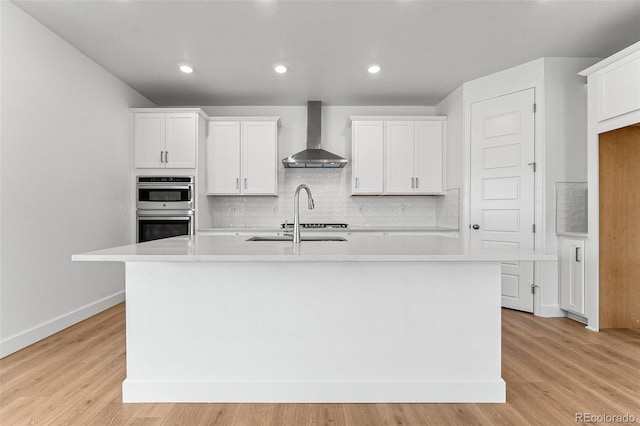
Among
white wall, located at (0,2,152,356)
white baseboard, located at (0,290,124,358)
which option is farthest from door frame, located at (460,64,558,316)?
white baseboard, located at (0,290,124,358)

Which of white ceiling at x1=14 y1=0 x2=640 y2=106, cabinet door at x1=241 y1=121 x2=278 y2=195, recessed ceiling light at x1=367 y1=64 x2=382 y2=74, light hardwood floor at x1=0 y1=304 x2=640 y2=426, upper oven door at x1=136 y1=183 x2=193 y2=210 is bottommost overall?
light hardwood floor at x1=0 y1=304 x2=640 y2=426

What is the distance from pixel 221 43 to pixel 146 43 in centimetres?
70

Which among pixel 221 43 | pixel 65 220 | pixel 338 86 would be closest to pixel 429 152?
pixel 338 86

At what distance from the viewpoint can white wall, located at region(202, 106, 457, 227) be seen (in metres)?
5.13

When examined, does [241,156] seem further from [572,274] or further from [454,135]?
[572,274]

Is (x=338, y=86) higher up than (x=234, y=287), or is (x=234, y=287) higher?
(x=338, y=86)

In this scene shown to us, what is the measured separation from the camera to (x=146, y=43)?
3.27 m

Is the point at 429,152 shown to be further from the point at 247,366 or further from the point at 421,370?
the point at 247,366

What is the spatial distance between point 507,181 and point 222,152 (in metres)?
3.52

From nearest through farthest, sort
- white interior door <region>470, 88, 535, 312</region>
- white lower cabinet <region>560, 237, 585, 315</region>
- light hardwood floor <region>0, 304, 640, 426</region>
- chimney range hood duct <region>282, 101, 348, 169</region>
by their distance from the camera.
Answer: light hardwood floor <region>0, 304, 640, 426</region> < white lower cabinet <region>560, 237, 585, 315</region> < white interior door <region>470, 88, 535, 312</region> < chimney range hood duct <region>282, 101, 348, 169</region>

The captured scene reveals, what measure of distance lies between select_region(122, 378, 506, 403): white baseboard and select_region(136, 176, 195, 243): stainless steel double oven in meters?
2.66

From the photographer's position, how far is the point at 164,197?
4.38 meters

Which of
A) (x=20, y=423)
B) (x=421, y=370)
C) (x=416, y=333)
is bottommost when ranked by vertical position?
(x=20, y=423)

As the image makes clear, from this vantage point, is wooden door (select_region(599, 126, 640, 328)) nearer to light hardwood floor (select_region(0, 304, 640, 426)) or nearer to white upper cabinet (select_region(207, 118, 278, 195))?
light hardwood floor (select_region(0, 304, 640, 426))
